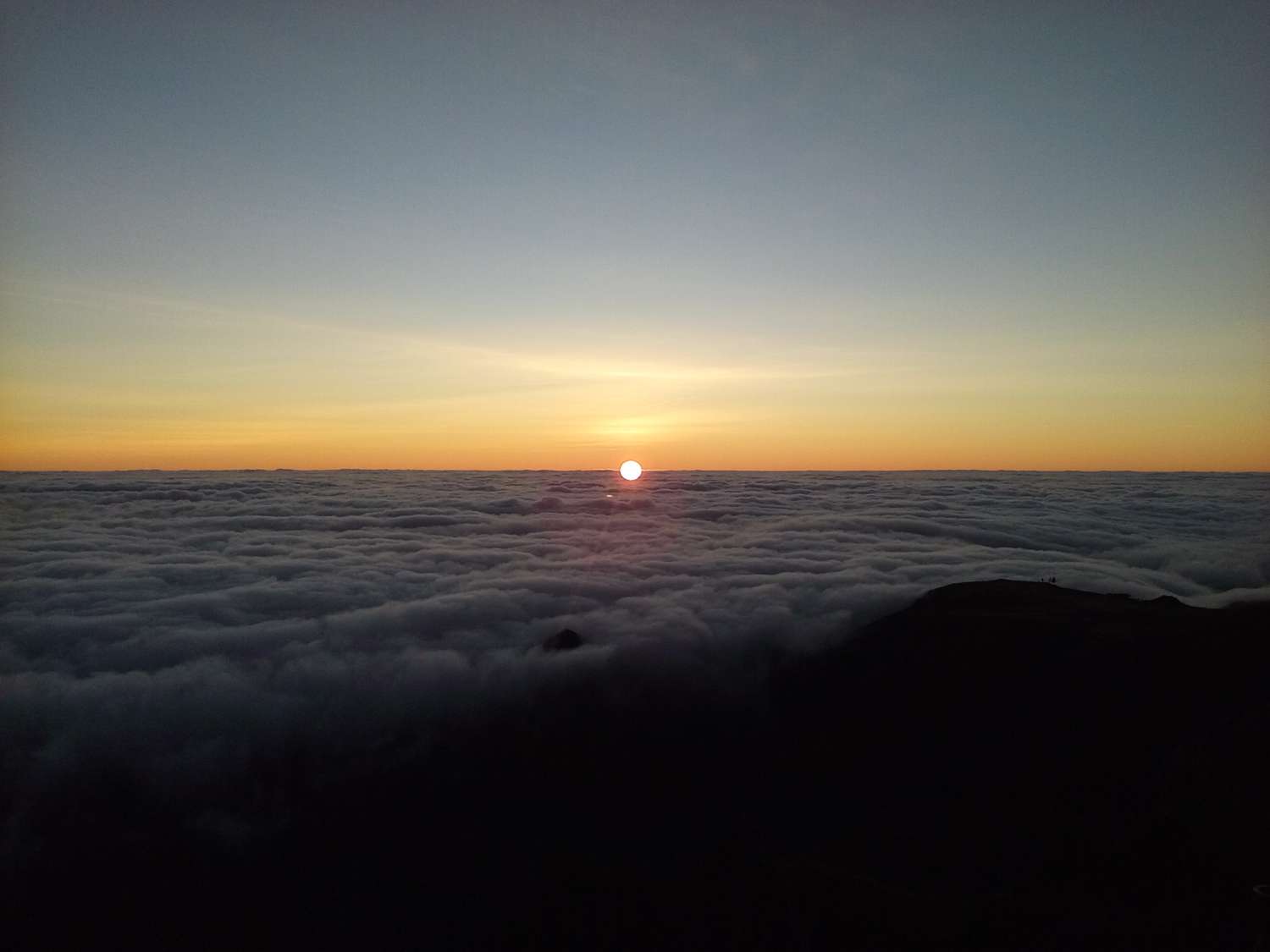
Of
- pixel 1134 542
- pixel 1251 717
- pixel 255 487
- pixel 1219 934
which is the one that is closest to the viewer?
pixel 1219 934

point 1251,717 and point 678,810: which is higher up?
point 1251,717

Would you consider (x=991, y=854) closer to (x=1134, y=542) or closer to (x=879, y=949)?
(x=879, y=949)

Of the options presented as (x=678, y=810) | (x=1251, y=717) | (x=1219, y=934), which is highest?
(x=1251, y=717)

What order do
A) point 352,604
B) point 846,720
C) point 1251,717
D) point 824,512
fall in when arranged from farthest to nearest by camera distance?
point 824,512 < point 352,604 < point 846,720 < point 1251,717

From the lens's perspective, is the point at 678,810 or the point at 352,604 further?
the point at 352,604

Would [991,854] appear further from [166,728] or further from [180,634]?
[180,634]

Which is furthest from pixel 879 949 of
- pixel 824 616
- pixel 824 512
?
pixel 824 512
